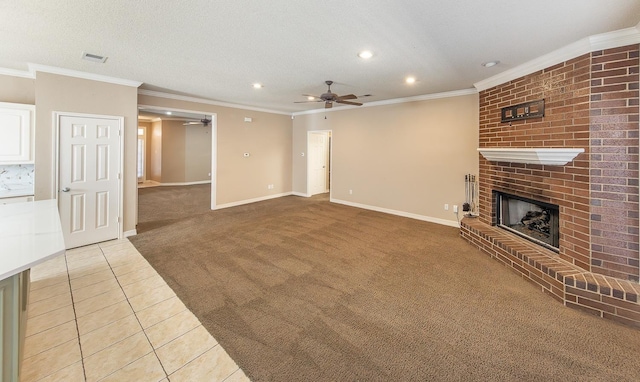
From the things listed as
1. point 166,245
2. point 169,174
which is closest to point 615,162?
point 166,245

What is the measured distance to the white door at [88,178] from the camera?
3.75 meters

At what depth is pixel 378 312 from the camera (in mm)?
2326

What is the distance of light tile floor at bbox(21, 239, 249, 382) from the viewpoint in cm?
170

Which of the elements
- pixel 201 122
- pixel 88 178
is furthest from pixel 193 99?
pixel 201 122

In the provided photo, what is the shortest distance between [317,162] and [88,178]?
5.58 m

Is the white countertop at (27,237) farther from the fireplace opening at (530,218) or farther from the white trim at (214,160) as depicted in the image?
the fireplace opening at (530,218)

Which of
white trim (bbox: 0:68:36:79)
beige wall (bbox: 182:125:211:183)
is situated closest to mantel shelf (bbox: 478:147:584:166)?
white trim (bbox: 0:68:36:79)

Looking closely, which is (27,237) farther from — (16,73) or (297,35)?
(16,73)

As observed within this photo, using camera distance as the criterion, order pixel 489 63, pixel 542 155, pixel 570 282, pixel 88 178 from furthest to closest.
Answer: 1. pixel 88 178
2. pixel 489 63
3. pixel 542 155
4. pixel 570 282

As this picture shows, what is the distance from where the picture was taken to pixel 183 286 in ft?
9.06

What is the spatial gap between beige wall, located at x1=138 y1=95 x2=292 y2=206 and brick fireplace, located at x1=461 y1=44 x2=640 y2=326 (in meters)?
5.84

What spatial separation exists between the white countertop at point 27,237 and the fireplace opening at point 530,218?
452 cm

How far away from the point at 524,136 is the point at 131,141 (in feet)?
19.4

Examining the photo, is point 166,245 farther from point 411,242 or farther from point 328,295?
point 411,242
